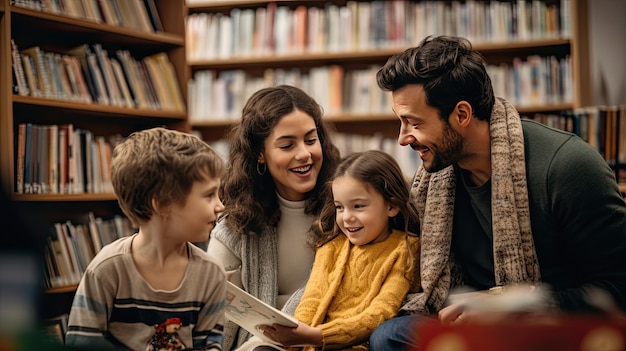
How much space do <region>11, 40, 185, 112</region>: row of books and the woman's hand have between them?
63.1 inches

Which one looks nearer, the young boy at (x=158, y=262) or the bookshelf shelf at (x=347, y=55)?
the young boy at (x=158, y=262)

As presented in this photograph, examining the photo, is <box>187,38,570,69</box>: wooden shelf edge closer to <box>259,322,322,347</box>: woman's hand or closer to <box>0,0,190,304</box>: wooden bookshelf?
<box>0,0,190,304</box>: wooden bookshelf

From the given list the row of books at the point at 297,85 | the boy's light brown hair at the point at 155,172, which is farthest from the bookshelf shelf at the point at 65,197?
the boy's light brown hair at the point at 155,172

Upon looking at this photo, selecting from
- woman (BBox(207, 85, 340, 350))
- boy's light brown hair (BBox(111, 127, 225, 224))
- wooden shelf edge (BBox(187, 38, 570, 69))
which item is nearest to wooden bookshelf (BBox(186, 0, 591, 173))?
wooden shelf edge (BBox(187, 38, 570, 69))

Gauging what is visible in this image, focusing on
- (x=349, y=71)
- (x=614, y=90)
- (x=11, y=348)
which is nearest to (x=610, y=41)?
(x=614, y=90)

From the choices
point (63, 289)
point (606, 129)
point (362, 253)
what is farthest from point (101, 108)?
point (606, 129)

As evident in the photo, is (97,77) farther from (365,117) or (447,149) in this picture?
(447,149)

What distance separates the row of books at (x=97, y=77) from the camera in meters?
2.78

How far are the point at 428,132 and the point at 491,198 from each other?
0.78 ft

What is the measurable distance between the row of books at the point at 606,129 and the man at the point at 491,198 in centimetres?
188

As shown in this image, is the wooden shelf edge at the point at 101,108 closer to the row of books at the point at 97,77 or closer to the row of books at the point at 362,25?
the row of books at the point at 97,77

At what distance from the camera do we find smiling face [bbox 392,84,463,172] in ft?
6.07

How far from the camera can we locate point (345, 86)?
4059mm

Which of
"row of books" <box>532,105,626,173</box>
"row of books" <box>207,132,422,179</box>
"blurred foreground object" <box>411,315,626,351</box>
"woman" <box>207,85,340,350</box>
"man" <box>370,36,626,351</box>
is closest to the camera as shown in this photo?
"blurred foreground object" <box>411,315,626,351</box>
